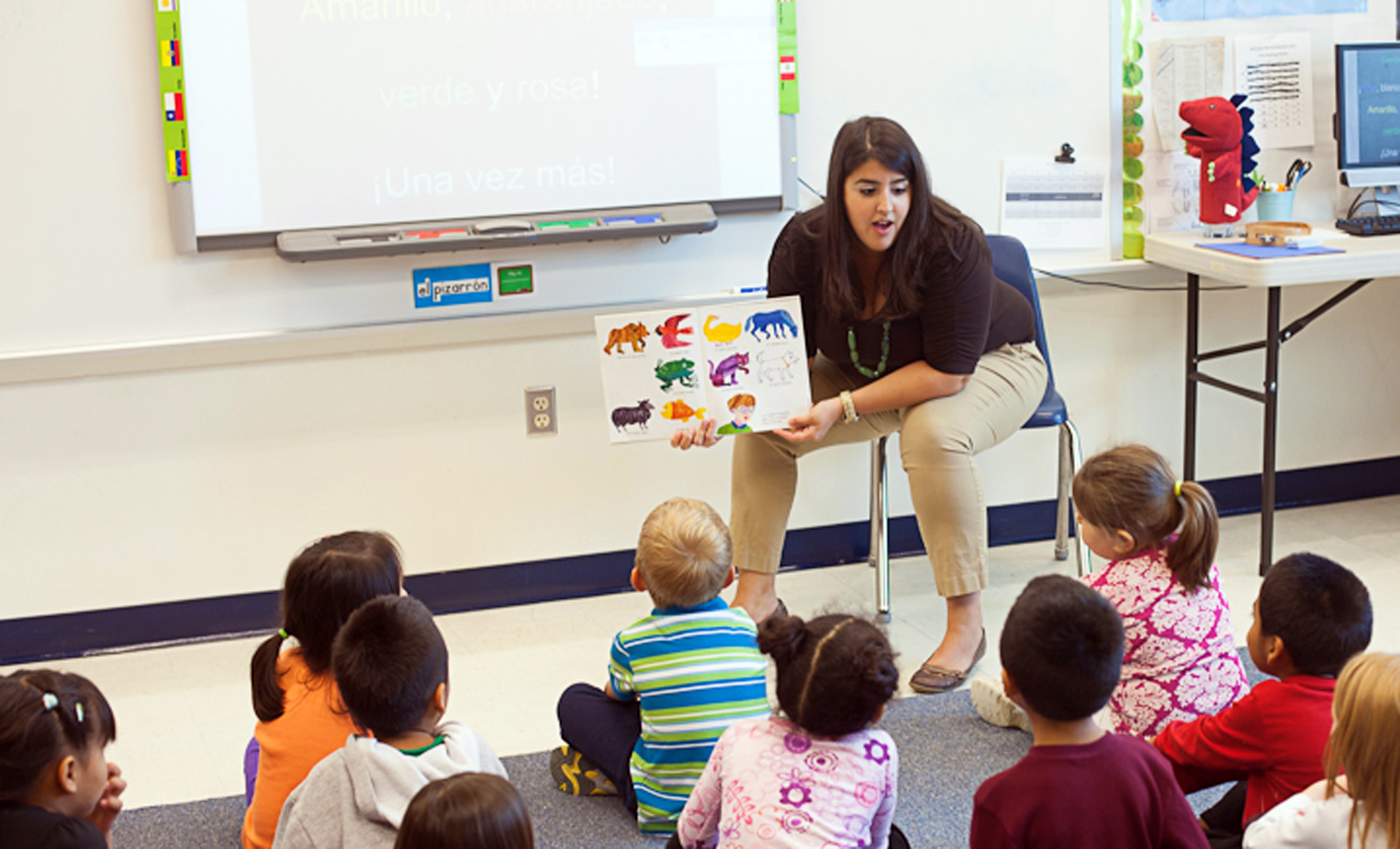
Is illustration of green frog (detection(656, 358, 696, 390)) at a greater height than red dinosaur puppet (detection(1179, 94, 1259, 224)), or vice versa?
red dinosaur puppet (detection(1179, 94, 1259, 224))

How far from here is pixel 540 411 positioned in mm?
3158

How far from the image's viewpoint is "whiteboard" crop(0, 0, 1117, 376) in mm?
2756

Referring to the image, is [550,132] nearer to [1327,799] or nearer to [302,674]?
[302,674]

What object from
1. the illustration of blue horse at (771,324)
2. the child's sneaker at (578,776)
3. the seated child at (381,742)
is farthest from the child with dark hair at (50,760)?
the illustration of blue horse at (771,324)

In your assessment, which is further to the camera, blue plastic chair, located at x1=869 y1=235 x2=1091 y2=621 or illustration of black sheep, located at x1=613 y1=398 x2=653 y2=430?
blue plastic chair, located at x1=869 y1=235 x2=1091 y2=621

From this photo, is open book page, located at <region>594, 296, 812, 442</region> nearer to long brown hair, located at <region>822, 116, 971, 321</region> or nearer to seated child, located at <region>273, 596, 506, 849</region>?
long brown hair, located at <region>822, 116, 971, 321</region>

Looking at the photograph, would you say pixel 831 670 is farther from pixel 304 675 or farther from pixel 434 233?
pixel 434 233

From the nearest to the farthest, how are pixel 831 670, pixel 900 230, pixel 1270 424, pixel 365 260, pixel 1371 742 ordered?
pixel 1371 742
pixel 831 670
pixel 900 230
pixel 365 260
pixel 1270 424

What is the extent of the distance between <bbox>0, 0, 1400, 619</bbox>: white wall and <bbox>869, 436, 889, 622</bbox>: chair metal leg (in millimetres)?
423

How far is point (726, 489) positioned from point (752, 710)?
1.43 metres

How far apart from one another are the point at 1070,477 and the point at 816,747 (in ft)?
6.09

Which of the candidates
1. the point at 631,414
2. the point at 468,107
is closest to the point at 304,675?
the point at 631,414

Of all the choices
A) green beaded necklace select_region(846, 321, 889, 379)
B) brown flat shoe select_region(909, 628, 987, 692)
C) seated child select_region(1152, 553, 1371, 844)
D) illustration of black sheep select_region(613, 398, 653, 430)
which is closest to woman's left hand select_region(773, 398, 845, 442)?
green beaded necklace select_region(846, 321, 889, 379)

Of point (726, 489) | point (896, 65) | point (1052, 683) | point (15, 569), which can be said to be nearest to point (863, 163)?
point (896, 65)
